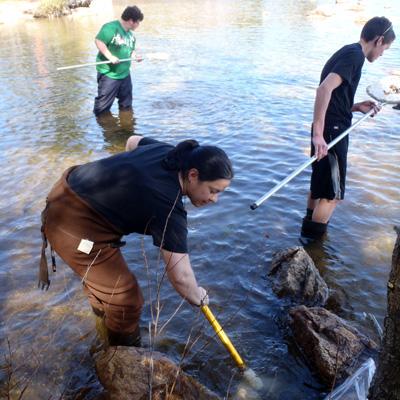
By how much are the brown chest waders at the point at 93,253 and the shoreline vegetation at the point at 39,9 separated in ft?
79.7

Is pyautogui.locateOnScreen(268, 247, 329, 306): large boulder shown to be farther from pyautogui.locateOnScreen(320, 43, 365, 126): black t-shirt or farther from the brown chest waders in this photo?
the brown chest waders

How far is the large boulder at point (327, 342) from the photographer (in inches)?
118

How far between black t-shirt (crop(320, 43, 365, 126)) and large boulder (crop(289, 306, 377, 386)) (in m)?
1.83

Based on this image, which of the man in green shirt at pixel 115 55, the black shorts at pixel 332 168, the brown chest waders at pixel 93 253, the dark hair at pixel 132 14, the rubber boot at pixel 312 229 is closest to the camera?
the brown chest waders at pixel 93 253

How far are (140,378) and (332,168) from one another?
2540 mm

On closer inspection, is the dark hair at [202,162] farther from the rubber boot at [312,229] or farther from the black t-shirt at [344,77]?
the rubber boot at [312,229]

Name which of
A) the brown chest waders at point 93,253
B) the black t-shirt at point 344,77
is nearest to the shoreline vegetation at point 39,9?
the black t-shirt at point 344,77

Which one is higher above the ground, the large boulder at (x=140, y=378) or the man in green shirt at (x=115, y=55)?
the man in green shirt at (x=115, y=55)

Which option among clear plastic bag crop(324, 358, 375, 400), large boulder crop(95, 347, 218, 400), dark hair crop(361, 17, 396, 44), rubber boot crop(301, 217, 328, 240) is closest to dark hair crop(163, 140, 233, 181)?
large boulder crop(95, 347, 218, 400)

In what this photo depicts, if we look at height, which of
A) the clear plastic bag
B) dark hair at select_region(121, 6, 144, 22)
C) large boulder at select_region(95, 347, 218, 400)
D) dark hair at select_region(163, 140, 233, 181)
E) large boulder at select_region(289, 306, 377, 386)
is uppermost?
dark hair at select_region(121, 6, 144, 22)

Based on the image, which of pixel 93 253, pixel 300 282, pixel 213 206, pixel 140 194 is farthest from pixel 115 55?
pixel 140 194

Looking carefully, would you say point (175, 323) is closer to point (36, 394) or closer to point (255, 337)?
point (255, 337)

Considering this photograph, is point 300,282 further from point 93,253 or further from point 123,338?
point 93,253

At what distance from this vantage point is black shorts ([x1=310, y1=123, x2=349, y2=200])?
4.09m
